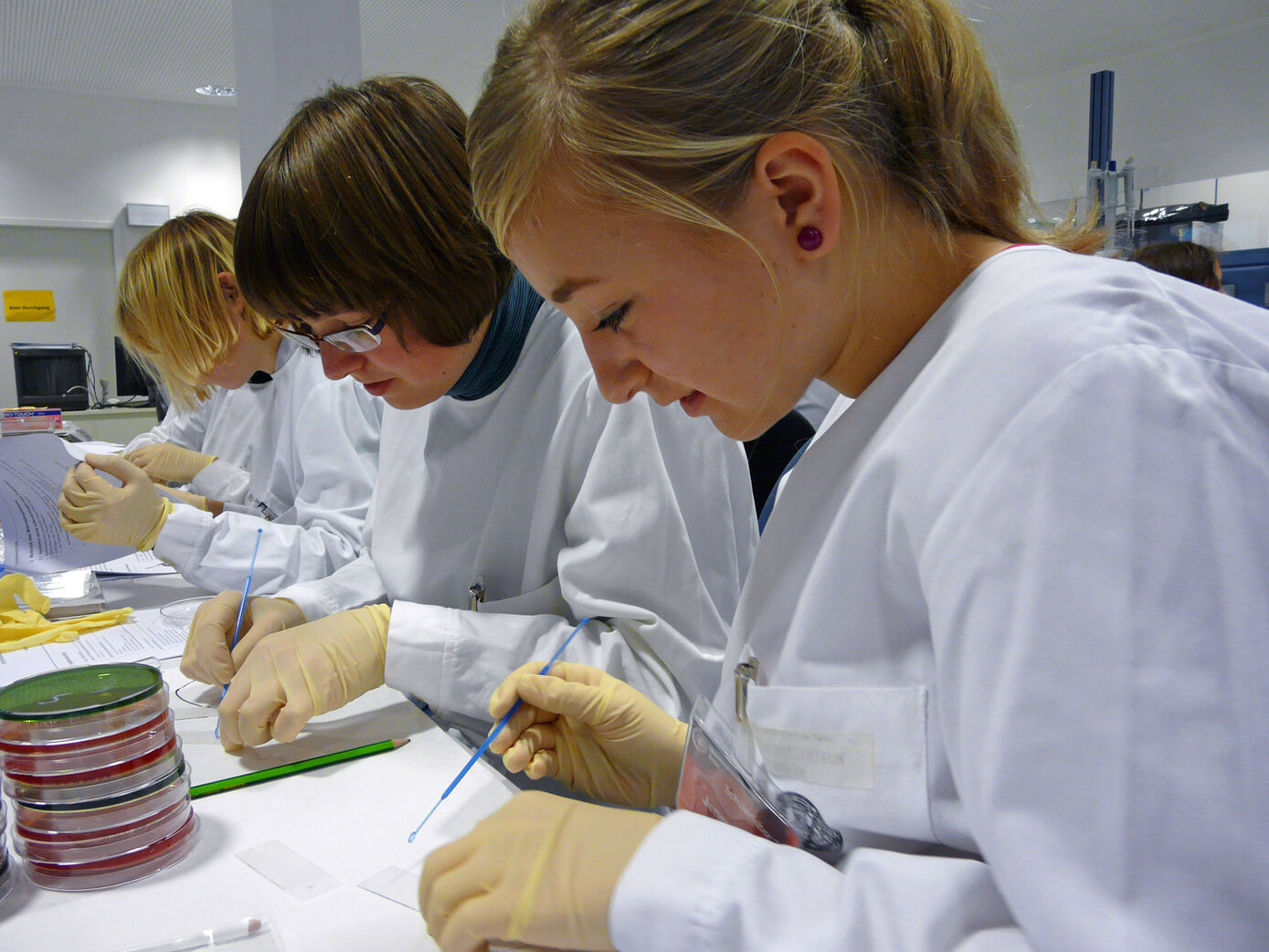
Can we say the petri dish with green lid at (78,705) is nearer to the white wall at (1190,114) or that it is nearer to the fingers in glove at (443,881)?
the fingers in glove at (443,881)

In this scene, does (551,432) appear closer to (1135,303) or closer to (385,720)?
(385,720)

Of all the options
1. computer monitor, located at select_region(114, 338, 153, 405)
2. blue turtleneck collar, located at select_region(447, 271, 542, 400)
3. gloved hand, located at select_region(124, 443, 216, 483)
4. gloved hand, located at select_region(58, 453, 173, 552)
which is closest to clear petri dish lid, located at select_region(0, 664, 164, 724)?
blue turtleneck collar, located at select_region(447, 271, 542, 400)

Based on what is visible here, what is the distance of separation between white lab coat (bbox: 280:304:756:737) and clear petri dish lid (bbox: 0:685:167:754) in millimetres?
341

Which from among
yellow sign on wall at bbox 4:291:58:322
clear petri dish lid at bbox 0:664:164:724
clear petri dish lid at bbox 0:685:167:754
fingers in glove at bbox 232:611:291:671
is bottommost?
fingers in glove at bbox 232:611:291:671

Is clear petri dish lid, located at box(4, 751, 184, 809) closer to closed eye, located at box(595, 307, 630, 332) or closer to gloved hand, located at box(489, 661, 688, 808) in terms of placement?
gloved hand, located at box(489, 661, 688, 808)

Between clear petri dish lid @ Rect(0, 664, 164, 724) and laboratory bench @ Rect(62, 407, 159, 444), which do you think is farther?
laboratory bench @ Rect(62, 407, 159, 444)

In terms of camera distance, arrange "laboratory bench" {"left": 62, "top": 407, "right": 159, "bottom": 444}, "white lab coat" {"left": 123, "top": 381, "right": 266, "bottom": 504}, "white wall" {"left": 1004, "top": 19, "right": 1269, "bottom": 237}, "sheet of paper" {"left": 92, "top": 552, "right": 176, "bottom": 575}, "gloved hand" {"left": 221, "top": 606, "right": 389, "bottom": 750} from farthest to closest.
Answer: "white wall" {"left": 1004, "top": 19, "right": 1269, "bottom": 237}
"laboratory bench" {"left": 62, "top": 407, "right": 159, "bottom": 444}
"white lab coat" {"left": 123, "top": 381, "right": 266, "bottom": 504}
"sheet of paper" {"left": 92, "top": 552, "right": 176, "bottom": 575}
"gloved hand" {"left": 221, "top": 606, "right": 389, "bottom": 750}

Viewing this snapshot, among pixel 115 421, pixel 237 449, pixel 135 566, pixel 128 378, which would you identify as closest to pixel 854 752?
pixel 135 566

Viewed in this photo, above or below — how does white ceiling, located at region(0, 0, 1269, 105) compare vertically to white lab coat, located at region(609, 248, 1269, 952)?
above

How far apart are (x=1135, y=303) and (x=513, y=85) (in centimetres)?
46

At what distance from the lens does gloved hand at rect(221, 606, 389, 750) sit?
92 centimetres

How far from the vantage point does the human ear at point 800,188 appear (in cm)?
56

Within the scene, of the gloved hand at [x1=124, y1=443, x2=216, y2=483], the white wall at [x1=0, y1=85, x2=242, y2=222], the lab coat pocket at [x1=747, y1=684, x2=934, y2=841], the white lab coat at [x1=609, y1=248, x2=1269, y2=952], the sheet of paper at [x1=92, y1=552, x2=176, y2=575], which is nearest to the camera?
the white lab coat at [x1=609, y1=248, x2=1269, y2=952]

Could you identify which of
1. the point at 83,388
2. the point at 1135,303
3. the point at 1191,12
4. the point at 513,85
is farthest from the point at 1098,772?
the point at 1191,12
